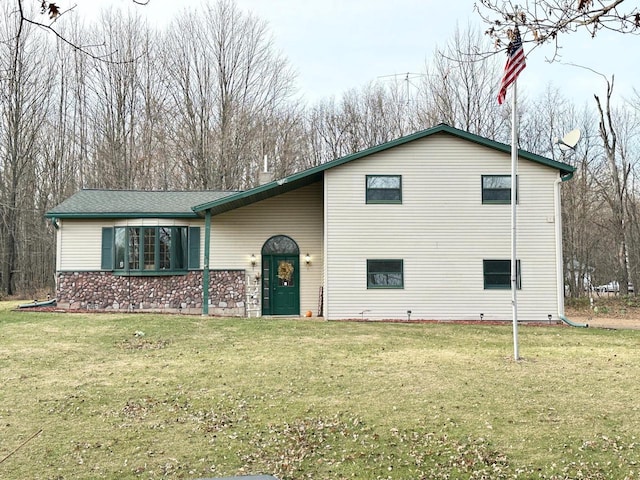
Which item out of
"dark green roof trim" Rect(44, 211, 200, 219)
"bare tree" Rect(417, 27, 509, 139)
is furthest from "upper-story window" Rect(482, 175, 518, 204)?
"bare tree" Rect(417, 27, 509, 139)

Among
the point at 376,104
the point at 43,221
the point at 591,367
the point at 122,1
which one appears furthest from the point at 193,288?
the point at 376,104

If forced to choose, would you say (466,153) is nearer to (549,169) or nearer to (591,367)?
(549,169)

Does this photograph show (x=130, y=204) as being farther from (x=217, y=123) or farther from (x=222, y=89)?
(x=222, y=89)

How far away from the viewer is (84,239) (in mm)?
15453

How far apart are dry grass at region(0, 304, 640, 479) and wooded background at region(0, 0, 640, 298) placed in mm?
14738

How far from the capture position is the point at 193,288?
50.2 feet

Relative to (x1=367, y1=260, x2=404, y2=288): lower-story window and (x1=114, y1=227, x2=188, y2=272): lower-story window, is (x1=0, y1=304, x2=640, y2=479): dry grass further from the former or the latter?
(x1=114, y1=227, x2=188, y2=272): lower-story window

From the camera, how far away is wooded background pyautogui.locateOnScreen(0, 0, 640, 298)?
22578mm

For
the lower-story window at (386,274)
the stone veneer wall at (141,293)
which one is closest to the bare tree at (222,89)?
the stone veneer wall at (141,293)

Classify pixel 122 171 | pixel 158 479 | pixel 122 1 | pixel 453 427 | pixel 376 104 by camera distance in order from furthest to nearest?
pixel 376 104 < pixel 122 171 < pixel 453 427 < pixel 158 479 < pixel 122 1

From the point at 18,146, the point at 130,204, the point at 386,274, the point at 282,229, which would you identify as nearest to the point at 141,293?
the point at 130,204

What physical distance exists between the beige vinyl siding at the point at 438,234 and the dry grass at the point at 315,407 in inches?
127

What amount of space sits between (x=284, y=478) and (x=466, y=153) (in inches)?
459

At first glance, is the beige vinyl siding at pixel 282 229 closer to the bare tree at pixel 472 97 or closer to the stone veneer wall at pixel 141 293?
the stone veneer wall at pixel 141 293
